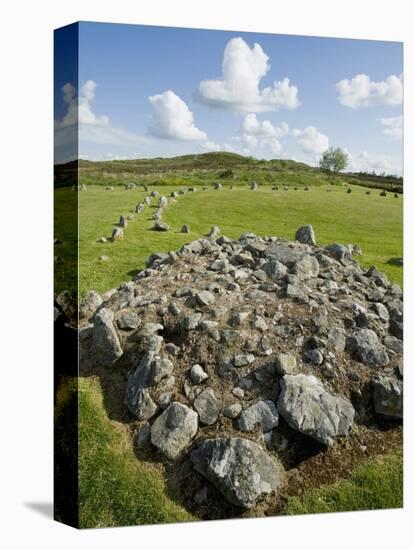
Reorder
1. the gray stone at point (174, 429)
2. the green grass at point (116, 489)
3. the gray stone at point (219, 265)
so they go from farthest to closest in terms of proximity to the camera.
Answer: the gray stone at point (219, 265) < the gray stone at point (174, 429) < the green grass at point (116, 489)

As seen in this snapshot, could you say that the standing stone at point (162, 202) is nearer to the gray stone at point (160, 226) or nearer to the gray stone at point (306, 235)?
the gray stone at point (160, 226)

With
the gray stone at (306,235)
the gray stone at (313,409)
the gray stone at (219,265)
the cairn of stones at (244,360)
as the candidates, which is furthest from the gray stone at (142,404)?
the gray stone at (306,235)

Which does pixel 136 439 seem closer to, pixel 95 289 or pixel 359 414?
pixel 95 289

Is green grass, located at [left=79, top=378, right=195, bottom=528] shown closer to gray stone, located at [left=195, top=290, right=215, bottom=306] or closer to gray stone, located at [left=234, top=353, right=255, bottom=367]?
gray stone, located at [left=234, top=353, right=255, bottom=367]

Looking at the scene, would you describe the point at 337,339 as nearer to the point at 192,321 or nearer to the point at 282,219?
the point at 192,321

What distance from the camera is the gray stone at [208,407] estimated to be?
1125cm

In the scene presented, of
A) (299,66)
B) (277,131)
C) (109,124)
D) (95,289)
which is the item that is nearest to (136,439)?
(95,289)

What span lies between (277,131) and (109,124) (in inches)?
120

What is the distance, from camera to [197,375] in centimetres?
1149

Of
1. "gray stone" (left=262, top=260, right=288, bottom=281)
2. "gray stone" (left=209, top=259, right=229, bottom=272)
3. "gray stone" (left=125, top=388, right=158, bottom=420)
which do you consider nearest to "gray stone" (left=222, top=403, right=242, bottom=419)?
"gray stone" (left=125, top=388, right=158, bottom=420)

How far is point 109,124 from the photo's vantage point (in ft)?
37.1

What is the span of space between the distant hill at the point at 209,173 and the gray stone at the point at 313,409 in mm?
3804

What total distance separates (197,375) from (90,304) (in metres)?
2.07

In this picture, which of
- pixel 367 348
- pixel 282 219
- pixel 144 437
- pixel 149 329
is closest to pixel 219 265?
pixel 282 219
